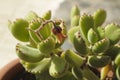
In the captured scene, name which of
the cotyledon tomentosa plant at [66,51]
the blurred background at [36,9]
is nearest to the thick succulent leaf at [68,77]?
the cotyledon tomentosa plant at [66,51]

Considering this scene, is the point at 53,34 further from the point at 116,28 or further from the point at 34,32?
the point at 116,28

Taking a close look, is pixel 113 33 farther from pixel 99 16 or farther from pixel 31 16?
pixel 31 16

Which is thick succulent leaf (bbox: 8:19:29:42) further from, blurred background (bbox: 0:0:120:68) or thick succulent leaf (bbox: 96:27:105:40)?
blurred background (bbox: 0:0:120:68)

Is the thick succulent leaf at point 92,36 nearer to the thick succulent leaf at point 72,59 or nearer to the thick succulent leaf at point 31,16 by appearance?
the thick succulent leaf at point 72,59

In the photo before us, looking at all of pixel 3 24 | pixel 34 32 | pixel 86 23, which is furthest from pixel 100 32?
pixel 3 24

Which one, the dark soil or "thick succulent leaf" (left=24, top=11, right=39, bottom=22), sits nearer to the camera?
"thick succulent leaf" (left=24, top=11, right=39, bottom=22)

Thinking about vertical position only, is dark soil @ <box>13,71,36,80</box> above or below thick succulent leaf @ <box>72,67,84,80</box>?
below

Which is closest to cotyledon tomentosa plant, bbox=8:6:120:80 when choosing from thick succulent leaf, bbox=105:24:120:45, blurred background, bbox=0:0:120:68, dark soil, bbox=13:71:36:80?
thick succulent leaf, bbox=105:24:120:45
